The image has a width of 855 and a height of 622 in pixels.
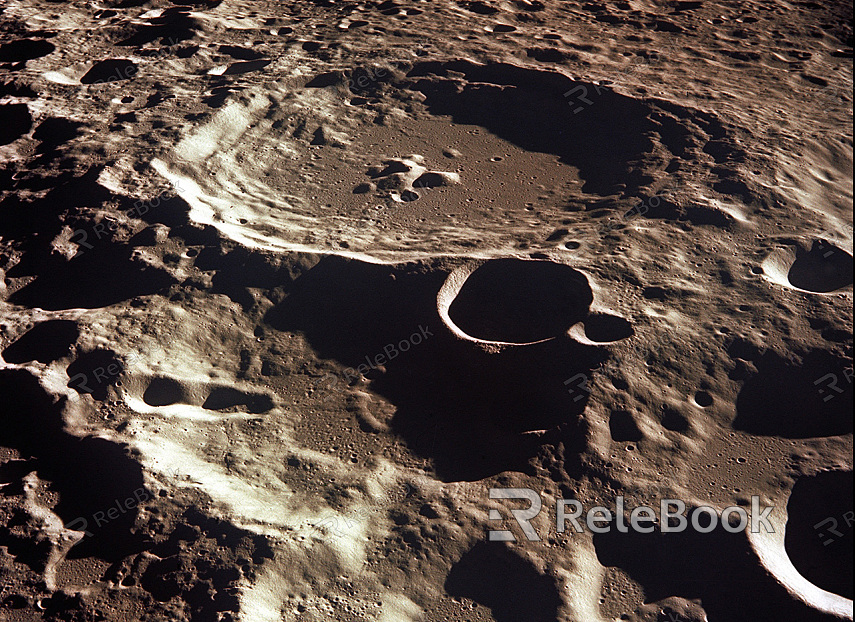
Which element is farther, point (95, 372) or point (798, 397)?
point (95, 372)

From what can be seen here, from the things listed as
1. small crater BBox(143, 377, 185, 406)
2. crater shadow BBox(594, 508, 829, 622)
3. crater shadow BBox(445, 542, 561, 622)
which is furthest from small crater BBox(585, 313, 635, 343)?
small crater BBox(143, 377, 185, 406)

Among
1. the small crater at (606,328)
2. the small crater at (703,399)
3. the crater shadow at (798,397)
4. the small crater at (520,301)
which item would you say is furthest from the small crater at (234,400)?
the crater shadow at (798,397)

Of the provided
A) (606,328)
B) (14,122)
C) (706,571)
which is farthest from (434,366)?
(14,122)

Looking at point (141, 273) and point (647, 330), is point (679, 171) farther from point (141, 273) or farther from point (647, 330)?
point (141, 273)

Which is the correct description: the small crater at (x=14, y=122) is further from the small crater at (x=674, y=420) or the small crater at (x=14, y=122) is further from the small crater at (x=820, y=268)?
the small crater at (x=820, y=268)

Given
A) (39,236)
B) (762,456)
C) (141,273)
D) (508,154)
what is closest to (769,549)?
(762,456)

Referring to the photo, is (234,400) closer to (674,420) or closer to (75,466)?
(75,466)
